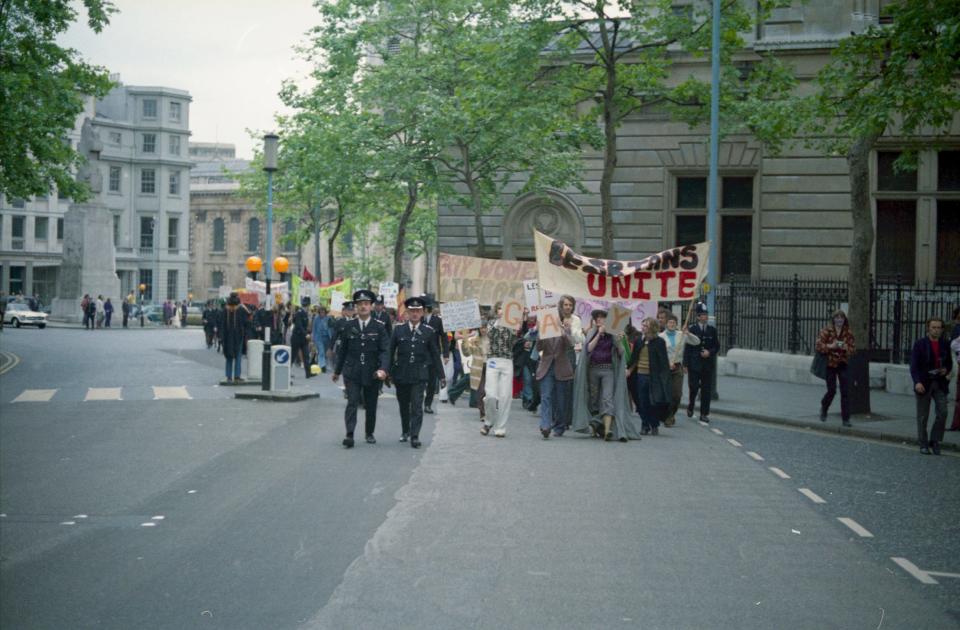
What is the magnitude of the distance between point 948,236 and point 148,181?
8326 centimetres

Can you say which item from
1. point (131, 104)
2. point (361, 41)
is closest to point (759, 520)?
point (361, 41)

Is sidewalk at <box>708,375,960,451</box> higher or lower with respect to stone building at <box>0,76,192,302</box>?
lower

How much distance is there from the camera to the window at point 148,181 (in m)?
107

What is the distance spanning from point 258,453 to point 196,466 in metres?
1.30

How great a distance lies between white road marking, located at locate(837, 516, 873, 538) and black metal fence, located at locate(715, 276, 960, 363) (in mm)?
16148

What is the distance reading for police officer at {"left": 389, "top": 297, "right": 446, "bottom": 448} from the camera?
15883mm

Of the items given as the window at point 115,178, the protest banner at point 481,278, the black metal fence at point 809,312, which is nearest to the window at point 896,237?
the black metal fence at point 809,312

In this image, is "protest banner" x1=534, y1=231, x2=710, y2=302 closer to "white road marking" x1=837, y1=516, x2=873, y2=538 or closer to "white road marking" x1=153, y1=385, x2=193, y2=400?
"white road marking" x1=153, y1=385, x2=193, y2=400

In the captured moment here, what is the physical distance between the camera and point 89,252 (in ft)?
226

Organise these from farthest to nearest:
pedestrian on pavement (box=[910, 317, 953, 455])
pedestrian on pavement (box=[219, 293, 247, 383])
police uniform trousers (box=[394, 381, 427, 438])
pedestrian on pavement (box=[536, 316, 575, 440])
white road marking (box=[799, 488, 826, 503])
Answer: pedestrian on pavement (box=[219, 293, 247, 383])
pedestrian on pavement (box=[536, 316, 575, 440])
pedestrian on pavement (box=[910, 317, 953, 455])
police uniform trousers (box=[394, 381, 427, 438])
white road marking (box=[799, 488, 826, 503])


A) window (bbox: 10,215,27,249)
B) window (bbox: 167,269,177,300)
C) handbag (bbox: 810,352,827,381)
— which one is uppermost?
window (bbox: 10,215,27,249)

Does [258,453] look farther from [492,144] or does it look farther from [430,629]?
[492,144]

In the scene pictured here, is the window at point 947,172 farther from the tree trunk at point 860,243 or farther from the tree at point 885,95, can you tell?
the tree trunk at point 860,243

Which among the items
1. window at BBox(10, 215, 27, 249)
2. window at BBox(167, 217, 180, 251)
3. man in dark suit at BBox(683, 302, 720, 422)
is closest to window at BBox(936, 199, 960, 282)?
man in dark suit at BBox(683, 302, 720, 422)
